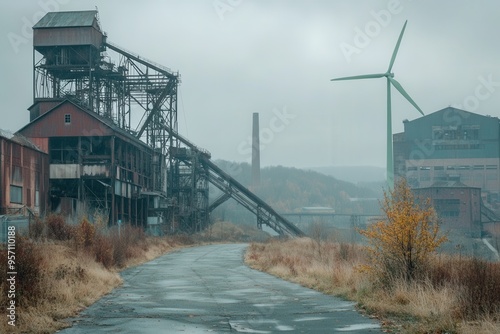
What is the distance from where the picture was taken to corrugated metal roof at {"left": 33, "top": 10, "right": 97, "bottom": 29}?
56469 mm

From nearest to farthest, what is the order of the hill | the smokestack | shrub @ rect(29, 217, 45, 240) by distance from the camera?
shrub @ rect(29, 217, 45, 240)
the smokestack
the hill

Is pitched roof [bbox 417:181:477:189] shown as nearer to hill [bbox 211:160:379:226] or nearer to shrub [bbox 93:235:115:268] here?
shrub [bbox 93:235:115:268]

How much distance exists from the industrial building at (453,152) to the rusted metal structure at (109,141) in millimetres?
22442

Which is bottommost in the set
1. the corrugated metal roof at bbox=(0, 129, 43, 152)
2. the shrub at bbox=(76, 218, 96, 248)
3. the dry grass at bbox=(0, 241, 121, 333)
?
the dry grass at bbox=(0, 241, 121, 333)

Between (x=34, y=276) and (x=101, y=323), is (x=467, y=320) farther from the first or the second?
(x=34, y=276)

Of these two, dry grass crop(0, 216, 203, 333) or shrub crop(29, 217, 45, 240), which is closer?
dry grass crop(0, 216, 203, 333)

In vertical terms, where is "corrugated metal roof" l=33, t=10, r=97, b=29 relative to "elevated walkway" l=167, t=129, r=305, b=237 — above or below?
above

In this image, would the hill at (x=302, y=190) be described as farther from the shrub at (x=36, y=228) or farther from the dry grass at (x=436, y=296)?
the dry grass at (x=436, y=296)

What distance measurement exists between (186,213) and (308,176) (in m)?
107

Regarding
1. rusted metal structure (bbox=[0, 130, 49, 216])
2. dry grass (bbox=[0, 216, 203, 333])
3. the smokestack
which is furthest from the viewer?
the smokestack

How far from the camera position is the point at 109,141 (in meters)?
50.8

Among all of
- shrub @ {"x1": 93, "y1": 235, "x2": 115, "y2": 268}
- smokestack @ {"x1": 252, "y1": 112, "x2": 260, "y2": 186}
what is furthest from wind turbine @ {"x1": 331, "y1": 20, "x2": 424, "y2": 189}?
smokestack @ {"x1": 252, "y1": 112, "x2": 260, "y2": 186}

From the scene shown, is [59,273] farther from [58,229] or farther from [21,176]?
[21,176]

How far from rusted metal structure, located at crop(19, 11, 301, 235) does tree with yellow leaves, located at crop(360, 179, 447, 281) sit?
34.2 metres
